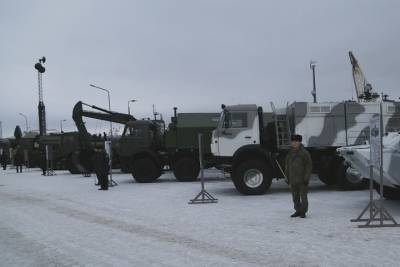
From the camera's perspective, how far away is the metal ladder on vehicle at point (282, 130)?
46.0ft

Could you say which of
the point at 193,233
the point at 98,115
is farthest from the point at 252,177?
the point at 98,115

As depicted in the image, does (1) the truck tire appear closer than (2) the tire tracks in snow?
No

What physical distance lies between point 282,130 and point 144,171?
772 centimetres

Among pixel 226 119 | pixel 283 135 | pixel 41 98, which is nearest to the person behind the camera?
pixel 283 135

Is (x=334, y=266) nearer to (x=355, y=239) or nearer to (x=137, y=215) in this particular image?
(x=355, y=239)

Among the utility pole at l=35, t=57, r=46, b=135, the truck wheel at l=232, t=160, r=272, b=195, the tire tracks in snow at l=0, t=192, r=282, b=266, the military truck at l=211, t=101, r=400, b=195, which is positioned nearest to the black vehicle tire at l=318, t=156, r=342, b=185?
the military truck at l=211, t=101, r=400, b=195

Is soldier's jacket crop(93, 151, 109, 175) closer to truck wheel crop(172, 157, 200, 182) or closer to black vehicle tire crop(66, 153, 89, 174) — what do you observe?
truck wheel crop(172, 157, 200, 182)

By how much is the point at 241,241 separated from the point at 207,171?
1858 cm

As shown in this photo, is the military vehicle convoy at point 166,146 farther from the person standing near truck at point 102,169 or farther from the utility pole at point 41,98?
the utility pole at point 41,98

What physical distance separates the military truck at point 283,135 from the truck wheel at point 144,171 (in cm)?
609

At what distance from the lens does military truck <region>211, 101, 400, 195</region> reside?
13.7m

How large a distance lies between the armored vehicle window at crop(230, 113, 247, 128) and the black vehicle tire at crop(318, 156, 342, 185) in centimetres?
276

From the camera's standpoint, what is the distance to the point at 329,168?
14.8 meters

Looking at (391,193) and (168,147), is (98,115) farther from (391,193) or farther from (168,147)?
(391,193)
